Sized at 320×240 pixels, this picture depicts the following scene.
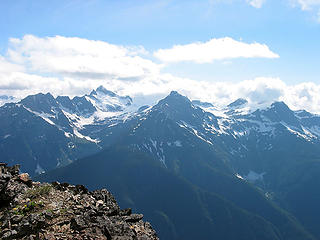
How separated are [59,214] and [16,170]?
1230 centimetres

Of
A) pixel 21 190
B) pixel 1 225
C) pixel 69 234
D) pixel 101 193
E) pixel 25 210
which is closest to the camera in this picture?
pixel 69 234

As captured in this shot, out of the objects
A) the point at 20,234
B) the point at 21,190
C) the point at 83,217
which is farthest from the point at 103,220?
the point at 21,190

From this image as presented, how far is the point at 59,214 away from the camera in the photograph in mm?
23625

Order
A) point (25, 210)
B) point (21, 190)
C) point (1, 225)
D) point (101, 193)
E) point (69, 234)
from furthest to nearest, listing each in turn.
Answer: point (101, 193), point (21, 190), point (25, 210), point (1, 225), point (69, 234)

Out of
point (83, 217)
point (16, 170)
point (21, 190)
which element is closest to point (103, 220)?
point (83, 217)

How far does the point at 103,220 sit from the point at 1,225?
7580mm

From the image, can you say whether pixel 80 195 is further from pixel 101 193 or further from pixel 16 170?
pixel 16 170

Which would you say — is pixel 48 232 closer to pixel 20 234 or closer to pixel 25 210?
pixel 20 234

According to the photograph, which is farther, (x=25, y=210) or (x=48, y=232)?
(x=25, y=210)

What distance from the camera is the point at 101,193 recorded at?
3225cm

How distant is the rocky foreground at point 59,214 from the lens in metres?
21.0

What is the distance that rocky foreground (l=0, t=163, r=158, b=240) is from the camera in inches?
827

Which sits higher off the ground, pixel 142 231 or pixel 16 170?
pixel 16 170

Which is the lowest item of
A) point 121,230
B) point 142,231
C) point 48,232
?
point 142,231
